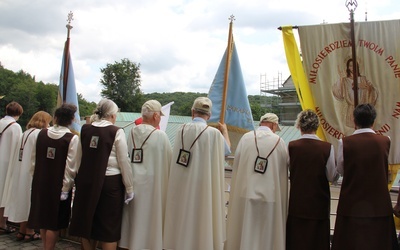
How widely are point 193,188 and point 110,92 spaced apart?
225ft

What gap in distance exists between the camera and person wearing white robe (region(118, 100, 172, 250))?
4301 mm

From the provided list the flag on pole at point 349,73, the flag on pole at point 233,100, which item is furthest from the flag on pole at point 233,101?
the flag on pole at point 349,73

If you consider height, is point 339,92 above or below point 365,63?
below

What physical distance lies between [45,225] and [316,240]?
3.07m

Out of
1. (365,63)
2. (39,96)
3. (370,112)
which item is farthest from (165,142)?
(39,96)

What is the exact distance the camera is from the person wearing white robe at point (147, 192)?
4.30m

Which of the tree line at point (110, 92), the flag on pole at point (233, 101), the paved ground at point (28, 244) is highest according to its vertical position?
the tree line at point (110, 92)

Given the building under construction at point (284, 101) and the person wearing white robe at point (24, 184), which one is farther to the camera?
the building under construction at point (284, 101)

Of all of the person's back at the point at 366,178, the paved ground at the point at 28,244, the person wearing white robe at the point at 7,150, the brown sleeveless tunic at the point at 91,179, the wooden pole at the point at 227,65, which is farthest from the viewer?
the person wearing white robe at the point at 7,150

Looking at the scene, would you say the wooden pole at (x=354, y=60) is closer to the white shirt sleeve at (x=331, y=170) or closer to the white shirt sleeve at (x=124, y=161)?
the white shirt sleeve at (x=331, y=170)

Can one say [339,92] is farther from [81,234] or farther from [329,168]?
[81,234]

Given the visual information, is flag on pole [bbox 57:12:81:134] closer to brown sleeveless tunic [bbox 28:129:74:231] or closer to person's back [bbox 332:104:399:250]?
brown sleeveless tunic [bbox 28:129:74:231]

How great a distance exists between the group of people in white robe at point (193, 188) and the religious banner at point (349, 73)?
84cm

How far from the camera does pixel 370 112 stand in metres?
3.73
